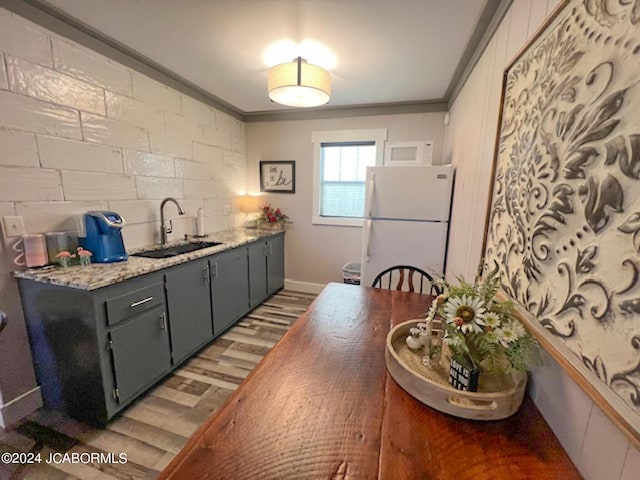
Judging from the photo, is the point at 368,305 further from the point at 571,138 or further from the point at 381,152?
the point at 381,152

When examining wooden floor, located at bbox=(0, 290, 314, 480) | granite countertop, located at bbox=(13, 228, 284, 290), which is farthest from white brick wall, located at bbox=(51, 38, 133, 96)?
wooden floor, located at bbox=(0, 290, 314, 480)

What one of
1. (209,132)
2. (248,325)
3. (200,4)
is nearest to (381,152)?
(209,132)

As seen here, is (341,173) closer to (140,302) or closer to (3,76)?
(140,302)

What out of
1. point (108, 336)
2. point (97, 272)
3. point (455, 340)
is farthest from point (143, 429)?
point (455, 340)

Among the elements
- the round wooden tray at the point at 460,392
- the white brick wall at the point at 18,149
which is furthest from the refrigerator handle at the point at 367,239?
the white brick wall at the point at 18,149

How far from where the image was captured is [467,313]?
30.2 inches

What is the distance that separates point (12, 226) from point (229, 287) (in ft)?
4.91

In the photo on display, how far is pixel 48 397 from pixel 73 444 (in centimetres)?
42

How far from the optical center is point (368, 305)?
156cm

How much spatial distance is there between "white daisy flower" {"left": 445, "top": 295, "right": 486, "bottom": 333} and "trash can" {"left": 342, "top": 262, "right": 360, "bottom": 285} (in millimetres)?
2419

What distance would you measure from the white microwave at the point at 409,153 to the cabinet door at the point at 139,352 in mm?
2801

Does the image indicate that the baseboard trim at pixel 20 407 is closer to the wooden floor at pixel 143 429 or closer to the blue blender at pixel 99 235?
the wooden floor at pixel 143 429

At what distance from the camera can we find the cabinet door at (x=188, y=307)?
6.48 feet

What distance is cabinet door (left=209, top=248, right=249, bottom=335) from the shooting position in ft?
7.98
